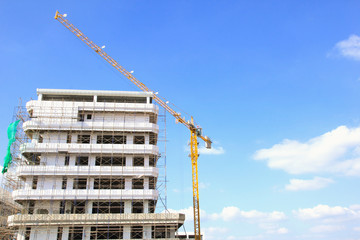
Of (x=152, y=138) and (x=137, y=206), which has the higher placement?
(x=152, y=138)

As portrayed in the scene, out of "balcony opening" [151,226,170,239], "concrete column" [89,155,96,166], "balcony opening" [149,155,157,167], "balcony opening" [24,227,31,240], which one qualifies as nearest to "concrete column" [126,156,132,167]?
"balcony opening" [149,155,157,167]

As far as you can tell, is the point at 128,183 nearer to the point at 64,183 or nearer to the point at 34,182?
the point at 64,183

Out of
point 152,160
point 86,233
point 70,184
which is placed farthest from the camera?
point 152,160

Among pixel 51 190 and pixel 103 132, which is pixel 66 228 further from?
pixel 103 132

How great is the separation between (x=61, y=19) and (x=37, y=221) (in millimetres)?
39750

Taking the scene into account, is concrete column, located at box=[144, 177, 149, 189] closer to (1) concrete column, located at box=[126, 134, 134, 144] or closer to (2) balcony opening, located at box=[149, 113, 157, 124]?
(1) concrete column, located at box=[126, 134, 134, 144]

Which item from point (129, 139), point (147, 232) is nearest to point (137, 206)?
point (147, 232)

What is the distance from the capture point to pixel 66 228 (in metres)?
50.7

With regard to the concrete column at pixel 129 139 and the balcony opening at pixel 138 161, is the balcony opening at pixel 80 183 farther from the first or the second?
the concrete column at pixel 129 139

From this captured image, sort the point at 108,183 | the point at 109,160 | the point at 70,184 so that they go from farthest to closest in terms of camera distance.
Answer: the point at 109,160
the point at 108,183
the point at 70,184

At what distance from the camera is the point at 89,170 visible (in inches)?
2138

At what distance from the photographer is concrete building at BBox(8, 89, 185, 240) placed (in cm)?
5141

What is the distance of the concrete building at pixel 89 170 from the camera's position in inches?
2024

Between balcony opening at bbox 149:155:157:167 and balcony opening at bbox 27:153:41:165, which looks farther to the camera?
balcony opening at bbox 149:155:157:167
